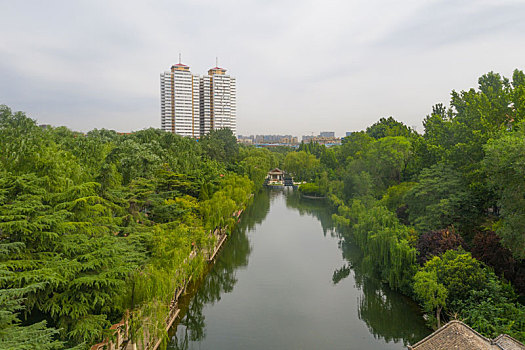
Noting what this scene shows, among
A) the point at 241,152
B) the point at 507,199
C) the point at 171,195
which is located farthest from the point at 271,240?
the point at 241,152

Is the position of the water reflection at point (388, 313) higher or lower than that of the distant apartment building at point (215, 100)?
lower

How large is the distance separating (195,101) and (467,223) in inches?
2294

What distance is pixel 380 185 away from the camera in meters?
21.2

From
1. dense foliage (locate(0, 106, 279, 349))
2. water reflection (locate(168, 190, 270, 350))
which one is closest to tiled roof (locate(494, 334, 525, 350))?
water reflection (locate(168, 190, 270, 350))

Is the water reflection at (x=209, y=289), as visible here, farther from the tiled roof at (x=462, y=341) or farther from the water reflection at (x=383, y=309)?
the tiled roof at (x=462, y=341)

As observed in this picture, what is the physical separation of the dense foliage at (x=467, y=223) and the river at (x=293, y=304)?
2.98 feet

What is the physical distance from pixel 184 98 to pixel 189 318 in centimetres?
5719

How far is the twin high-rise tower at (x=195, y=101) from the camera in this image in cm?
6156

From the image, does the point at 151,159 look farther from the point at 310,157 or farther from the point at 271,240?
the point at 310,157

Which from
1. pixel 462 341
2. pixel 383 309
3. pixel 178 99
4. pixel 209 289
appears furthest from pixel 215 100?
pixel 462 341

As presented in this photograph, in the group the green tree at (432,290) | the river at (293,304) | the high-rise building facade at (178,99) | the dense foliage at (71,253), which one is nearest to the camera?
the dense foliage at (71,253)

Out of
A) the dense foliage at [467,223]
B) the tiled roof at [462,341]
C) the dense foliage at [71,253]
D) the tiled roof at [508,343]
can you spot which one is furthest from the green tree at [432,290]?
the dense foliage at [71,253]

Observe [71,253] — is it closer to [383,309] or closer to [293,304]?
[293,304]

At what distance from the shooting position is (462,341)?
6184 millimetres
